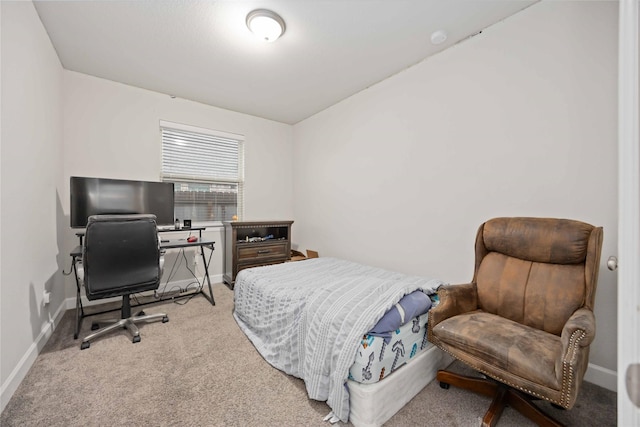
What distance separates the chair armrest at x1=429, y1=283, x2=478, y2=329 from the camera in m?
Result: 1.68

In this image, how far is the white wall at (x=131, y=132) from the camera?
2.95 m

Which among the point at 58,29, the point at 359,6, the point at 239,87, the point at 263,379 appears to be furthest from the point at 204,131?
the point at 263,379

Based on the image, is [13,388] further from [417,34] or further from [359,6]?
[417,34]

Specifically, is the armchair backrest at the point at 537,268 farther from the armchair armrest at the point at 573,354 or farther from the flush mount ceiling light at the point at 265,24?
the flush mount ceiling light at the point at 265,24

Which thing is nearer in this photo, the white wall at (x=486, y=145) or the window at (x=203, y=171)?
the white wall at (x=486, y=145)

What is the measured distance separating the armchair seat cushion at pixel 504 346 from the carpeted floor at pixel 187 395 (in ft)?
1.23

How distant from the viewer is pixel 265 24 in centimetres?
208

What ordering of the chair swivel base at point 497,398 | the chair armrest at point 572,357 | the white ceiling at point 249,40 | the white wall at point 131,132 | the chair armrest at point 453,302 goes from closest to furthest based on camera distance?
the chair armrest at point 572,357, the chair swivel base at point 497,398, the chair armrest at point 453,302, the white ceiling at point 249,40, the white wall at point 131,132

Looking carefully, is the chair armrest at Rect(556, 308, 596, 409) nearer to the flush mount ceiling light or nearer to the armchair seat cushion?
the armchair seat cushion

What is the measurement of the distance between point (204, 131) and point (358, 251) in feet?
8.98

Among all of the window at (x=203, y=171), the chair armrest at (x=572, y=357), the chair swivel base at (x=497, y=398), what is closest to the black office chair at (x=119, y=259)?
the window at (x=203, y=171)

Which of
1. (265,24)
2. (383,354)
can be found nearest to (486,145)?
(383,354)

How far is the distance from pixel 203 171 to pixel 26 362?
8.67ft

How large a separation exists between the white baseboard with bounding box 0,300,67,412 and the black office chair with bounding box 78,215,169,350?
28cm
